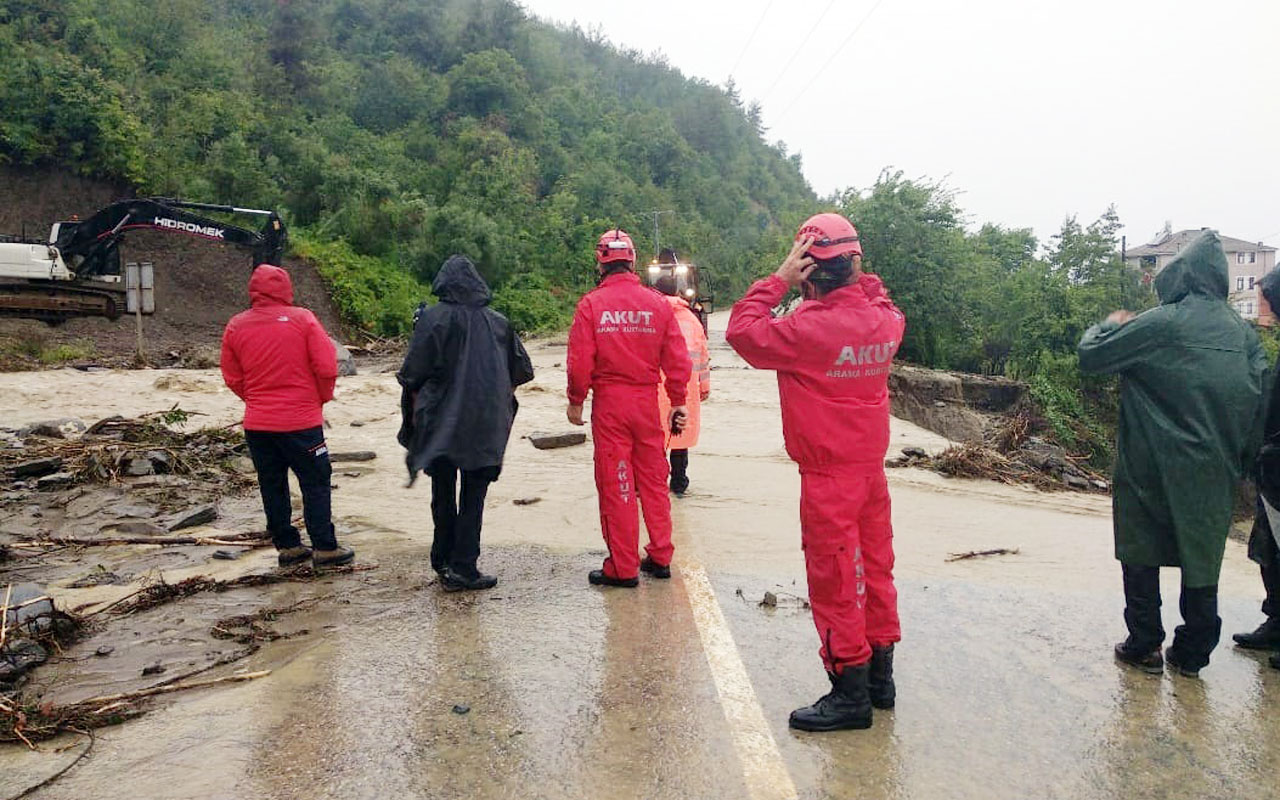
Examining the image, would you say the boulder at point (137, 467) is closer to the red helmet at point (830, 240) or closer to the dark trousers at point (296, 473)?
the dark trousers at point (296, 473)

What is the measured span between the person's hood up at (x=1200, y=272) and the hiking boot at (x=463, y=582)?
12.9 ft

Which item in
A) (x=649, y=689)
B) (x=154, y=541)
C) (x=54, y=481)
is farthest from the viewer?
(x=54, y=481)

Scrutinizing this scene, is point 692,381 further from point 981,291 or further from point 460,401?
point 981,291

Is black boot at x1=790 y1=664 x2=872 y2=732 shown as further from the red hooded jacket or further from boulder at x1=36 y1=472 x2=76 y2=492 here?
boulder at x1=36 y1=472 x2=76 y2=492

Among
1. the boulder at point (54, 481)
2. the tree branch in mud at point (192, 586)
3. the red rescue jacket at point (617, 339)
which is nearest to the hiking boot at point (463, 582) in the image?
the tree branch in mud at point (192, 586)

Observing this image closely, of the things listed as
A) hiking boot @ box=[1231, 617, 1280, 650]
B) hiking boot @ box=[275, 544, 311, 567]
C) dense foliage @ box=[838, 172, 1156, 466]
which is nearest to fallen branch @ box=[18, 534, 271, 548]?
hiking boot @ box=[275, 544, 311, 567]

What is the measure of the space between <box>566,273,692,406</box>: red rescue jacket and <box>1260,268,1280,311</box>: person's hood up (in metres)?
3.14

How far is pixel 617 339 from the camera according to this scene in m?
5.17

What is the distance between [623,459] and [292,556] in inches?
88.5

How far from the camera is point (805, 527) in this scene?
138 inches

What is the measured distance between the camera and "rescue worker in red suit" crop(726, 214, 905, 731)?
11.3 ft

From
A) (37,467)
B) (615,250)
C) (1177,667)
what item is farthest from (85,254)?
(1177,667)

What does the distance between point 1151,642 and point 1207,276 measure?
1.73 m

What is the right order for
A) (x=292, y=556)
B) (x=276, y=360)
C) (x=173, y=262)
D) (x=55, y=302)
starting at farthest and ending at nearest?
(x=173, y=262)
(x=55, y=302)
(x=292, y=556)
(x=276, y=360)
